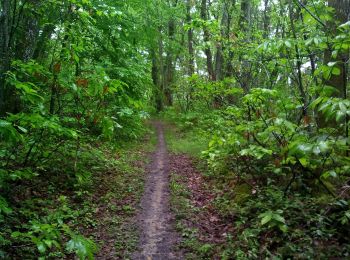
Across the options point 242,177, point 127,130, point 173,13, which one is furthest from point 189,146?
point 173,13

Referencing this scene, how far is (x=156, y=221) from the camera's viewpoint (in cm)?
673

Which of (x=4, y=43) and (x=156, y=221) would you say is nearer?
(x=4, y=43)

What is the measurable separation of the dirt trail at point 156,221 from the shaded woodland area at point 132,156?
0.26m

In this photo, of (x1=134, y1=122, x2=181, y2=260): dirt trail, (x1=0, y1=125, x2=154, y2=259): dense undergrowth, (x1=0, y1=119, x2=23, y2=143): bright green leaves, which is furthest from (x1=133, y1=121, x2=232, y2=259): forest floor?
(x1=0, y1=119, x2=23, y2=143): bright green leaves

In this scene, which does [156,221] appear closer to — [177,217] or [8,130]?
[177,217]

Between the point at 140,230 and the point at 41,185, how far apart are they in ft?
8.84

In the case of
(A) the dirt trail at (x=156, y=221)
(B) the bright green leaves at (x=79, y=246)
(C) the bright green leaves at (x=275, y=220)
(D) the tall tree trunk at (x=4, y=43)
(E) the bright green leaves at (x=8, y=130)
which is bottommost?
(A) the dirt trail at (x=156, y=221)

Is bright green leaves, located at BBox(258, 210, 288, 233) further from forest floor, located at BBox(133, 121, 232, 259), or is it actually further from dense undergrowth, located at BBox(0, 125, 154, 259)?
dense undergrowth, located at BBox(0, 125, 154, 259)

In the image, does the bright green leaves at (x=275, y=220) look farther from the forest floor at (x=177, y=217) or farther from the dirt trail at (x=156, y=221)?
the dirt trail at (x=156, y=221)

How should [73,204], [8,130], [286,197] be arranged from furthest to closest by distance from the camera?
[73,204]
[286,197]
[8,130]

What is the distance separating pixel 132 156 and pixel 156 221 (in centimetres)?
564

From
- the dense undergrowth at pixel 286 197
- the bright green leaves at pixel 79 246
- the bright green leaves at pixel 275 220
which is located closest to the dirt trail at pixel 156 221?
the dense undergrowth at pixel 286 197

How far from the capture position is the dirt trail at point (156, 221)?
5506 millimetres

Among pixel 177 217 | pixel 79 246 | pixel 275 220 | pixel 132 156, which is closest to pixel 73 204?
pixel 177 217
